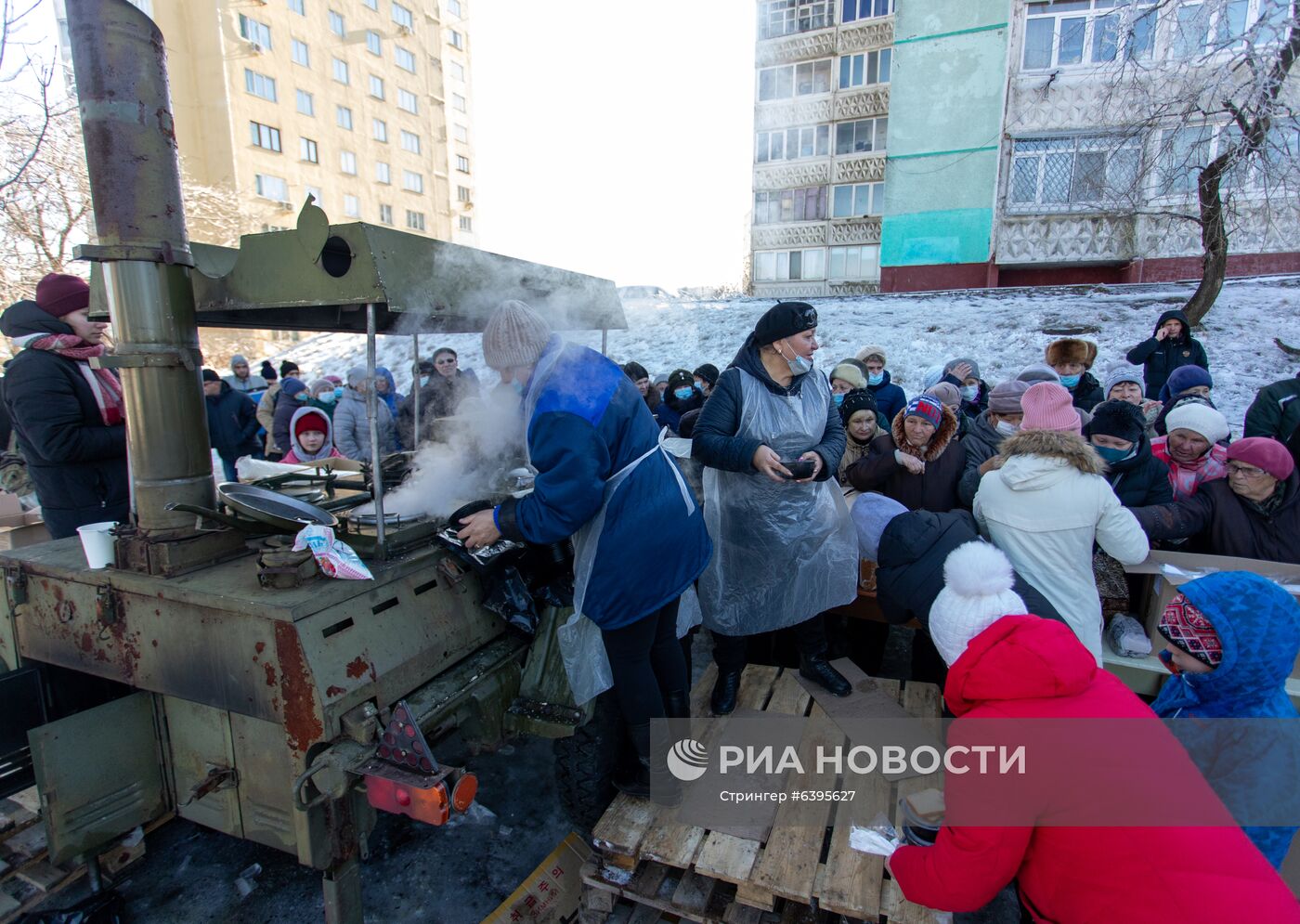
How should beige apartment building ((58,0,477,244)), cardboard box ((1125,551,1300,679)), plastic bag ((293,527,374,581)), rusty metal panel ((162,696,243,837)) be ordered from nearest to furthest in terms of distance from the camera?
plastic bag ((293,527,374,581)) < rusty metal panel ((162,696,243,837)) < cardboard box ((1125,551,1300,679)) < beige apartment building ((58,0,477,244))

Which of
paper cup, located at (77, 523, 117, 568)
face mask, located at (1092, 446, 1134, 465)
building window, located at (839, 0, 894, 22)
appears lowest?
paper cup, located at (77, 523, 117, 568)

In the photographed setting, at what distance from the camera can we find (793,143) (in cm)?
2306

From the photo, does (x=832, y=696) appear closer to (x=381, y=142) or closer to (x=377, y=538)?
(x=377, y=538)

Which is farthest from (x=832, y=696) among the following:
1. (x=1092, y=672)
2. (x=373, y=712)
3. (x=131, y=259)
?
(x=131, y=259)

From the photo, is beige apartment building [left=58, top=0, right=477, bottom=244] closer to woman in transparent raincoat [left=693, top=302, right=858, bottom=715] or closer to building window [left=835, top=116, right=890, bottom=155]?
woman in transparent raincoat [left=693, top=302, right=858, bottom=715]

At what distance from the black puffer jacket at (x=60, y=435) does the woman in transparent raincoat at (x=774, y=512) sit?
2.92 metres

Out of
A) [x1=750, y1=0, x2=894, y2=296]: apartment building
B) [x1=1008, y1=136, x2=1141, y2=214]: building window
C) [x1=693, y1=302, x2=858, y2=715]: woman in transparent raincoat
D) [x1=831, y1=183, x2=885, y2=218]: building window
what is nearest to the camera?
[x1=693, y1=302, x2=858, y2=715]: woman in transparent raincoat

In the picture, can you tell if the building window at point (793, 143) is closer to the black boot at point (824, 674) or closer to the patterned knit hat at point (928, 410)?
the patterned knit hat at point (928, 410)

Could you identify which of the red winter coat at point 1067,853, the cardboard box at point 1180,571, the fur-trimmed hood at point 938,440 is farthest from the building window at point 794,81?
the red winter coat at point 1067,853

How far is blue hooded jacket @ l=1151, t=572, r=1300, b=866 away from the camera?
183cm

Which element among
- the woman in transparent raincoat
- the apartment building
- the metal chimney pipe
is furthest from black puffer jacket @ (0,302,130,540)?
the apartment building

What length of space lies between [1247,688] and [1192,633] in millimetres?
234

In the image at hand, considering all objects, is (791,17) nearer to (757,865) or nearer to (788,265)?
(788,265)
